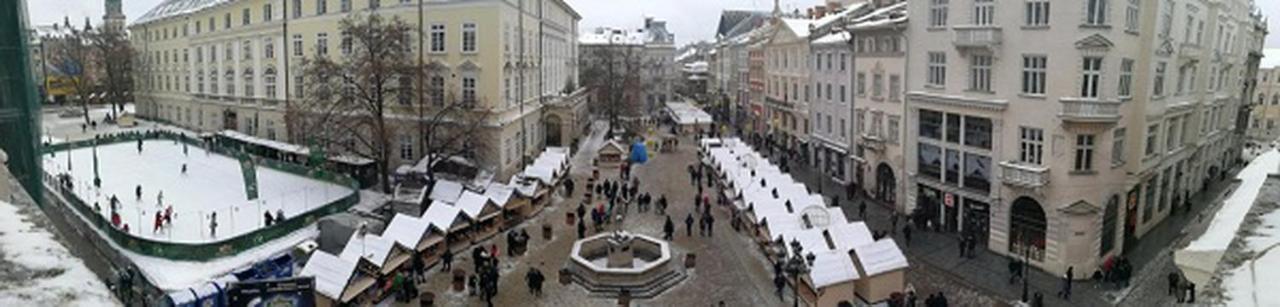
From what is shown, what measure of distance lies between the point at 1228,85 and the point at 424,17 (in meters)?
41.0

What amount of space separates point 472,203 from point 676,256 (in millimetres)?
7703

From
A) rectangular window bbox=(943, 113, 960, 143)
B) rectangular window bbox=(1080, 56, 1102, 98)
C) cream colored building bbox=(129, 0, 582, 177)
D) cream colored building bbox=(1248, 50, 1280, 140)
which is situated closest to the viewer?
rectangular window bbox=(1080, 56, 1102, 98)

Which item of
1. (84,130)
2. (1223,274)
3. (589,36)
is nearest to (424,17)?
(1223,274)

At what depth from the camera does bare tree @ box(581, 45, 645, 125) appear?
7888 cm

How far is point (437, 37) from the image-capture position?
43.2 metres

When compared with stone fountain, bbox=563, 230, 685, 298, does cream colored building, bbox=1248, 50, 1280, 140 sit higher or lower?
higher

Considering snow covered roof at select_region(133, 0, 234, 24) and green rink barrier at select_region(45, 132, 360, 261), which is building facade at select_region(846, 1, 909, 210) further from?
snow covered roof at select_region(133, 0, 234, 24)

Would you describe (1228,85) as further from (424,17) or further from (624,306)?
(424,17)

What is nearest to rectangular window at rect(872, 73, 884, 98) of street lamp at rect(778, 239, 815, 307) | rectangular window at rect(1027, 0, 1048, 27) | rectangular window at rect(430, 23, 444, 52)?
rectangular window at rect(1027, 0, 1048, 27)

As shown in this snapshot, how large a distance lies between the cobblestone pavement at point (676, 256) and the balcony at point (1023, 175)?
886cm

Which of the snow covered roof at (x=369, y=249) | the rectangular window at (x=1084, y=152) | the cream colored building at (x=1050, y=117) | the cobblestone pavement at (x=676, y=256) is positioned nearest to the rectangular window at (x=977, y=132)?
the cream colored building at (x=1050, y=117)

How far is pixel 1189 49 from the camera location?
33.4m

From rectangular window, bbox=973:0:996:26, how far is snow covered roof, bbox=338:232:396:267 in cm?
2134

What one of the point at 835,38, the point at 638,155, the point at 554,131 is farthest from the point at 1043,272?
the point at 554,131
